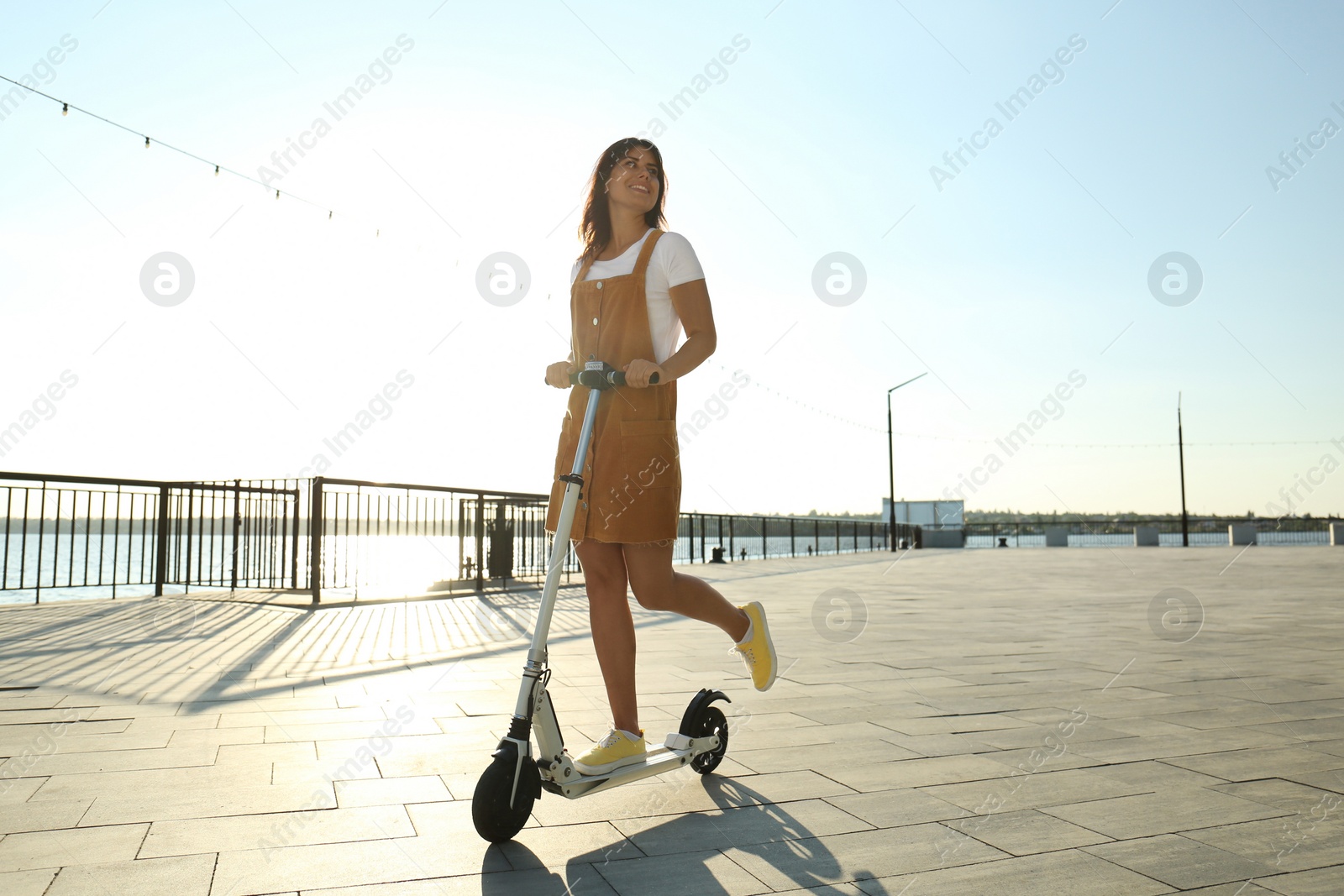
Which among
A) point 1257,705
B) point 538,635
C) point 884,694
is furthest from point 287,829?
point 1257,705

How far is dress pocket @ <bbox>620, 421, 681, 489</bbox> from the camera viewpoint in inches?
91.7

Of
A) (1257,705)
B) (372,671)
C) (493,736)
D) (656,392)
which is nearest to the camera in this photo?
(656,392)

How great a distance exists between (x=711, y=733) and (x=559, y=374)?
111 centimetres

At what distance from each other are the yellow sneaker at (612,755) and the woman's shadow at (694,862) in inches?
7.0

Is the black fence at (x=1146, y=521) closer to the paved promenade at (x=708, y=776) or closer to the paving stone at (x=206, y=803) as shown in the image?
the paved promenade at (x=708, y=776)

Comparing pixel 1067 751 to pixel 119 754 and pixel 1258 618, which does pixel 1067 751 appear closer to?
pixel 119 754

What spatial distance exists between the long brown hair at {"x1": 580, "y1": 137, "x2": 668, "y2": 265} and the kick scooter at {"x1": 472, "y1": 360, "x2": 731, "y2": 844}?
521 mm

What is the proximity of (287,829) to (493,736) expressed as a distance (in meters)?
1.01

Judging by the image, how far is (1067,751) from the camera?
286cm

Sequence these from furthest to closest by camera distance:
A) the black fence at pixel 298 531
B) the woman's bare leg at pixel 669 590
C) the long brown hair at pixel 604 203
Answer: the black fence at pixel 298 531, the long brown hair at pixel 604 203, the woman's bare leg at pixel 669 590

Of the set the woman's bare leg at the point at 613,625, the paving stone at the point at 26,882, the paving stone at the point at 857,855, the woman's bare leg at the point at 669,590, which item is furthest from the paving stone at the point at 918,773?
the paving stone at the point at 26,882

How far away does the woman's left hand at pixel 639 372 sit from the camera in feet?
7.27

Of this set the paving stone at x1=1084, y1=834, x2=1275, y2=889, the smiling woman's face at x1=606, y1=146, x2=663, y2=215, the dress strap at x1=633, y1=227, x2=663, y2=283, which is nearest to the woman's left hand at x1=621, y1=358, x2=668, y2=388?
the dress strap at x1=633, y1=227, x2=663, y2=283

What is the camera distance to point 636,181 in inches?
101
